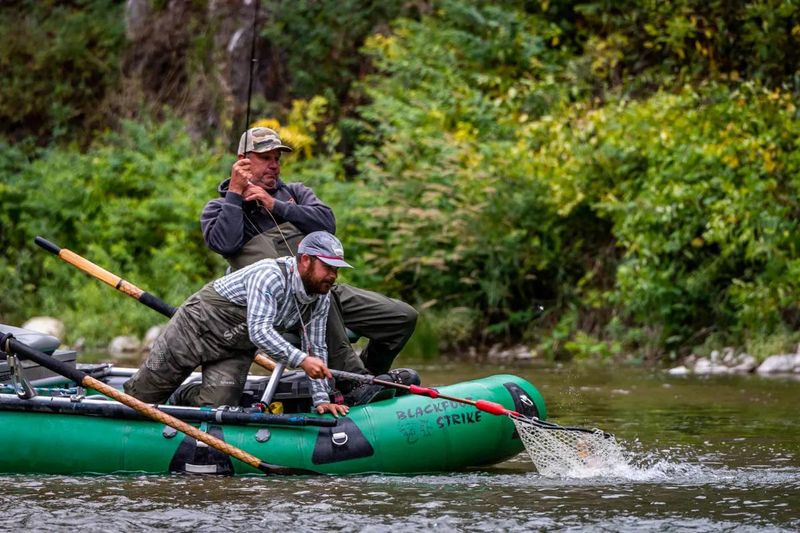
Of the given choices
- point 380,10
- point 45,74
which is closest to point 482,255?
point 380,10

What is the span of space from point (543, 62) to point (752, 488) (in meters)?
10.1

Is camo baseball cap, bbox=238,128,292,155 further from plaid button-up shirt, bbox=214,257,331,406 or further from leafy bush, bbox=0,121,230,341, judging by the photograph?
leafy bush, bbox=0,121,230,341

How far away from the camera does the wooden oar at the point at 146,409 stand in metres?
6.65

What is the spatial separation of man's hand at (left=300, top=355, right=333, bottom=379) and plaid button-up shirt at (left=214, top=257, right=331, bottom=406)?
0.03m

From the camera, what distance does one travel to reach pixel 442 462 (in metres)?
6.96

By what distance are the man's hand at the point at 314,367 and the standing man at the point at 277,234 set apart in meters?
0.64

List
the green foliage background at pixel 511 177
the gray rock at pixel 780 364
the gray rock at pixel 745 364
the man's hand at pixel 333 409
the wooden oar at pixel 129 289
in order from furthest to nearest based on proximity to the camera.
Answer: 1. the green foliage background at pixel 511 177
2. the gray rock at pixel 745 364
3. the gray rock at pixel 780 364
4. the wooden oar at pixel 129 289
5. the man's hand at pixel 333 409

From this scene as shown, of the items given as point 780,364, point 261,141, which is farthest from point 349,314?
point 780,364

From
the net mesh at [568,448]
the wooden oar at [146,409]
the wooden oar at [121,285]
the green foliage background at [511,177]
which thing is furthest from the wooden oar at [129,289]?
the green foliage background at [511,177]

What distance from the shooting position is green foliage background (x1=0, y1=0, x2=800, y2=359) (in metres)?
12.2

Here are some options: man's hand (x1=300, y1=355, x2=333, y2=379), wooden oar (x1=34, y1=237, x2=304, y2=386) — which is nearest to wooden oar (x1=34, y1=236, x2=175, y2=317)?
wooden oar (x1=34, y1=237, x2=304, y2=386)

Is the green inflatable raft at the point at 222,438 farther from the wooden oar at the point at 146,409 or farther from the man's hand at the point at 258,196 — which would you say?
the man's hand at the point at 258,196

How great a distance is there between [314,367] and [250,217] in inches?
49.6

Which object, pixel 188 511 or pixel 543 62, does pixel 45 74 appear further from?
pixel 188 511
